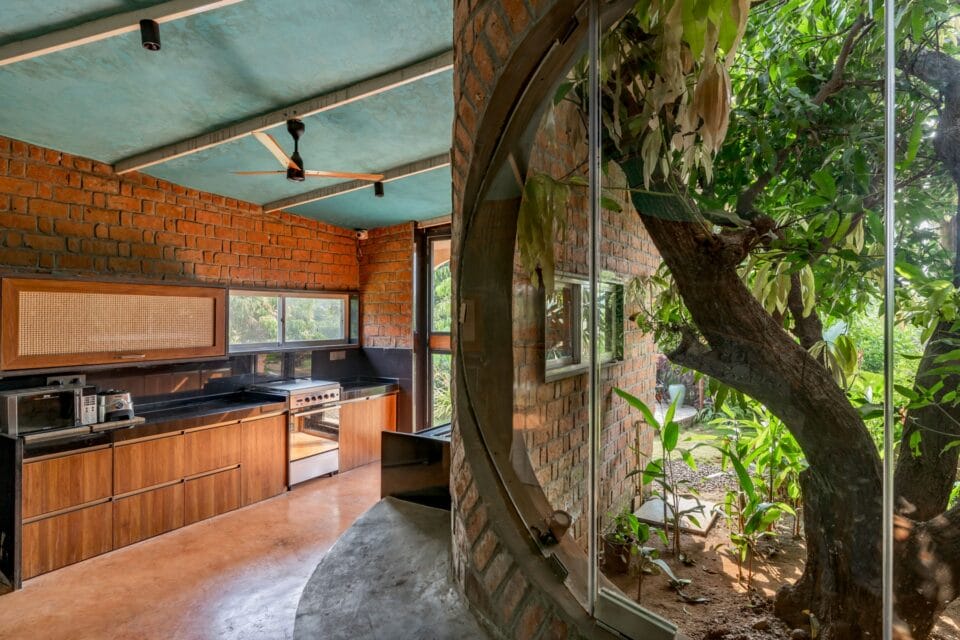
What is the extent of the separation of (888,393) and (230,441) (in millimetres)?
4500

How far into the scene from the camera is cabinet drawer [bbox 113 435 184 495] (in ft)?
11.3

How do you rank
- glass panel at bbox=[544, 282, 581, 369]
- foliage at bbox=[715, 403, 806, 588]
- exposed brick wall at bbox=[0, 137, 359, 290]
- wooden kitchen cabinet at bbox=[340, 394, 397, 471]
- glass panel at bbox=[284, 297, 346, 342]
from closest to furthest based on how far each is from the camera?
1. foliage at bbox=[715, 403, 806, 588]
2. glass panel at bbox=[544, 282, 581, 369]
3. exposed brick wall at bbox=[0, 137, 359, 290]
4. wooden kitchen cabinet at bbox=[340, 394, 397, 471]
5. glass panel at bbox=[284, 297, 346, 342]

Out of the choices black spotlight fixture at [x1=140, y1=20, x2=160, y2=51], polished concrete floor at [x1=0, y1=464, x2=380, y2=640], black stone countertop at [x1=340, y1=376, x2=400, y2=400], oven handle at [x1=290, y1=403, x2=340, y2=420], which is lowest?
polished concrete floor at [x1=0, y1=464, x2=380, y2=640]

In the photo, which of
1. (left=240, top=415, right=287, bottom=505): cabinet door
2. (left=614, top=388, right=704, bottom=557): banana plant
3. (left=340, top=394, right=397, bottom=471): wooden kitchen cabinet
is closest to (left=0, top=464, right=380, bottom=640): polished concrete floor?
(left=240, top=415, right=287, bottom=505): cabinet door

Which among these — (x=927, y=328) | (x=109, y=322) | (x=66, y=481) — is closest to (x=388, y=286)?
(x=109, y=322)

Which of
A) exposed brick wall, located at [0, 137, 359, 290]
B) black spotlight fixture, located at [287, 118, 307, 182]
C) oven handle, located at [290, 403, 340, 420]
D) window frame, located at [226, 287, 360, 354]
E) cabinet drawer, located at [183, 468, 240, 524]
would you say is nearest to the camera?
black spotlight fixture, located at [287, 118, 307, 182]

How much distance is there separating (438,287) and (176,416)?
9.71 ft

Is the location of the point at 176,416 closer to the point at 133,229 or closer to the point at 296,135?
the point at 133,229

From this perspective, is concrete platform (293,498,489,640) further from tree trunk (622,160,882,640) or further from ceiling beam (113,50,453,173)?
ceiling beam (113,50,453,173)

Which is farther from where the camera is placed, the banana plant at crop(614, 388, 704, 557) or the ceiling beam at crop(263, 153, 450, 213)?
the ceiling beam at crop(263, 153, 450, 213)

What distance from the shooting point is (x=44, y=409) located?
3.25 m

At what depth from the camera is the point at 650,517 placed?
1.16 meters

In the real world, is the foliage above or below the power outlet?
above

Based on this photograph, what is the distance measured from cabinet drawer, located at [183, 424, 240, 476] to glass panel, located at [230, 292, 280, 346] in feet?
3.40
